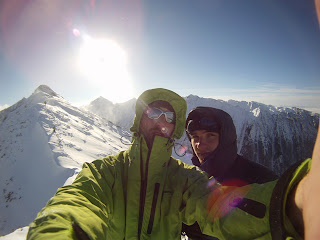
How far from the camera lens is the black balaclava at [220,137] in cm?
413

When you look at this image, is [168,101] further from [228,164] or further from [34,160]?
[34,160]

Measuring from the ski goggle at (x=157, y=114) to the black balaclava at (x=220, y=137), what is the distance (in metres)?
1.67

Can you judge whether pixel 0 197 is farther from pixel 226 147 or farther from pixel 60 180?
pixel 226 147

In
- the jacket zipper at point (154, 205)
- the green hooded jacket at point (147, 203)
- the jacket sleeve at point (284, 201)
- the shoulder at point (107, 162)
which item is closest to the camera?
the jacket sleeve at point (284, 201)

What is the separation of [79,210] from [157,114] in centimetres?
203

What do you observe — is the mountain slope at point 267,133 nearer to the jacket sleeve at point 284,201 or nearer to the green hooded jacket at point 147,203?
the green hooded jacket at point 147,203

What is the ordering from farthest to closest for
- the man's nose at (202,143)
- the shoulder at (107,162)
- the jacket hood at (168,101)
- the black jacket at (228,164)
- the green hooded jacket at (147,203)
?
the man's nose at (202,143) → the black jacket at (228,164) → the jacket hood at (168,101) → the shoulder at (107,162) → the green hooded jacket at (147,203)

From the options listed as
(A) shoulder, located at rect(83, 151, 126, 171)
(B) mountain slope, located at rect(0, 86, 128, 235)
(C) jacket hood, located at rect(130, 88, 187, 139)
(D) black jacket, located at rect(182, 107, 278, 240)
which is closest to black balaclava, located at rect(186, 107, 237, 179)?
(D) black jacket, located at rect(182, 107, 278, 240)

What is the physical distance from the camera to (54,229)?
1.18m

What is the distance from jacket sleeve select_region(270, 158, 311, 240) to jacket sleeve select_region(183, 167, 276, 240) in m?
0.21

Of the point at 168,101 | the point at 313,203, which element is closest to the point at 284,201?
the point at 313,203

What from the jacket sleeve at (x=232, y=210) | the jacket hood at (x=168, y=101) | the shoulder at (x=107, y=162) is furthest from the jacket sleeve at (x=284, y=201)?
the jacket hood at (x=168, y=101)

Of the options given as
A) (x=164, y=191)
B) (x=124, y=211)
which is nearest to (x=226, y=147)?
(x=164, y=191)

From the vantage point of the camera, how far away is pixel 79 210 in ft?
4.73
